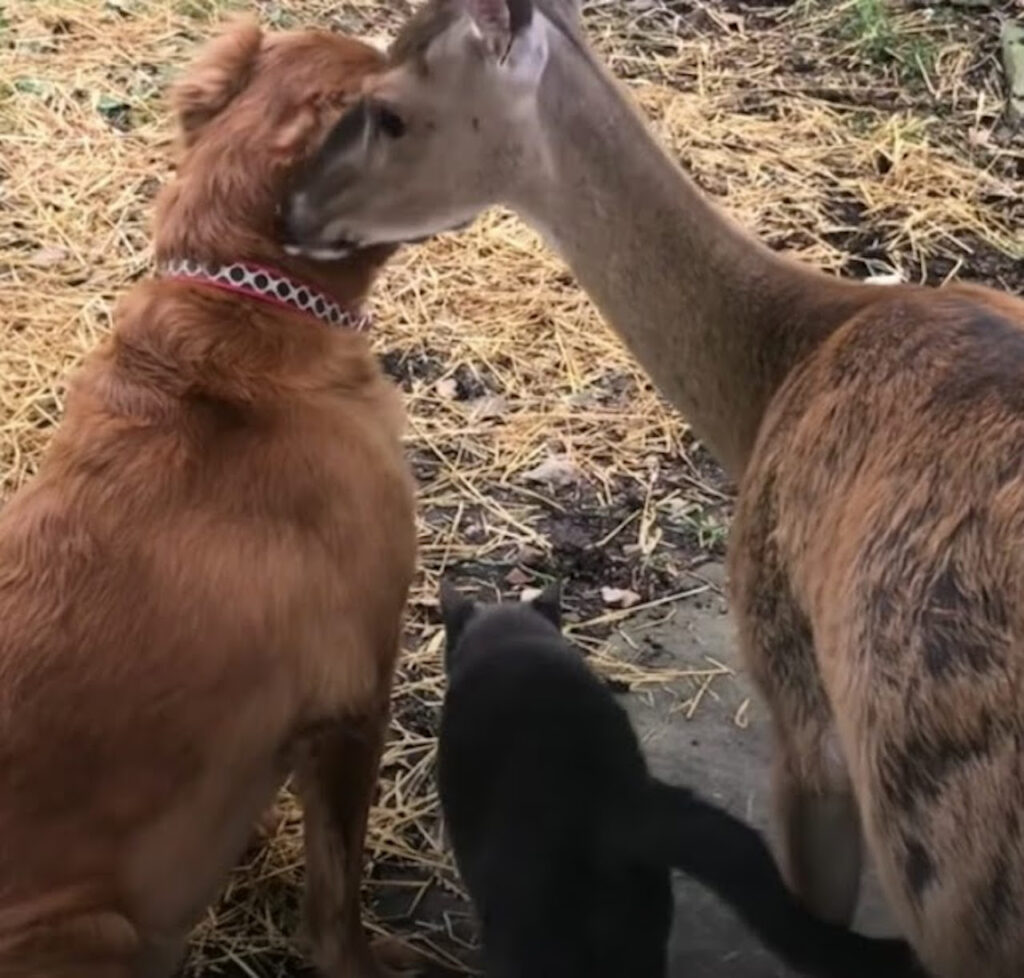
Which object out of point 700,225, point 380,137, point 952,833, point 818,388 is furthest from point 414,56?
point 952,833

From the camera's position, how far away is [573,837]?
3.23 meters

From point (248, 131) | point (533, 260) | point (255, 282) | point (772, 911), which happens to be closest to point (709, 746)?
point (772, 911)

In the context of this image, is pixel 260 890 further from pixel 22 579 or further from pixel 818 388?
pixel 818 388

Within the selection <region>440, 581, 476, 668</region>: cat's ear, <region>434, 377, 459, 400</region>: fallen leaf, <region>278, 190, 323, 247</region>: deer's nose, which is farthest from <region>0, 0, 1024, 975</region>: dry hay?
<region>278, 190, 323, 247</region>: deer's nose

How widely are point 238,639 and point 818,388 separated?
109cm

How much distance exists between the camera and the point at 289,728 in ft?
10.4

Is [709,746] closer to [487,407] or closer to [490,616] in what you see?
[490,616]

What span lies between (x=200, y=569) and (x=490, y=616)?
978mm

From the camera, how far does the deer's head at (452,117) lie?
355 centimetres

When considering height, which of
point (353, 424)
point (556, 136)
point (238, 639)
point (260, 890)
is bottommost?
point (260, 890)

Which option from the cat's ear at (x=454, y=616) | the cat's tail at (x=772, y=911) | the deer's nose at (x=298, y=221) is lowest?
the cat's ear at (x=454, y=616)

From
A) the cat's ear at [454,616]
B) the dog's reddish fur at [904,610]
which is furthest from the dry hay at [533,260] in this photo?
the dog's reddish fur at [904,610]

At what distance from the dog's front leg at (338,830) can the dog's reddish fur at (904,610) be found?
0.71 meters

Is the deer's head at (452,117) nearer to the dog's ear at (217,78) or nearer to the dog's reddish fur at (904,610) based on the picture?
the dog's ear at (217,78)
